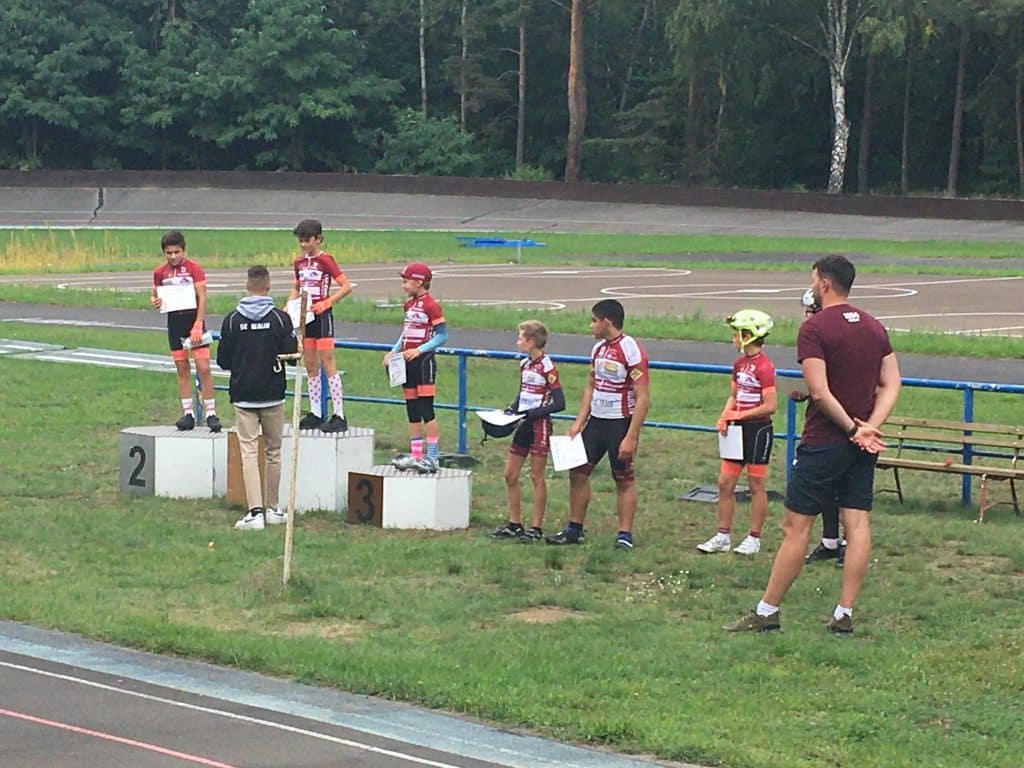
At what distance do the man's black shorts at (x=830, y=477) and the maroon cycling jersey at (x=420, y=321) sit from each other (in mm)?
4906

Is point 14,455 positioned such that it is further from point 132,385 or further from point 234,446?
point 132,385

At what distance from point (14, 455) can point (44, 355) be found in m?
8.10

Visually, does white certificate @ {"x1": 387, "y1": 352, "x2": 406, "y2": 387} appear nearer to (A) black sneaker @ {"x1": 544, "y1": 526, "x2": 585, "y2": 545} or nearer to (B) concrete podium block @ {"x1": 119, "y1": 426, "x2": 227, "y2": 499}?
(B) concrete podium block @ {"x1": 119, "y1": 426, "x2": 227, "y2": 499}

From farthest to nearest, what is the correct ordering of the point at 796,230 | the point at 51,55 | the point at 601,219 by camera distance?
the point at 51,55 < the point at 601,219 < the point at 796,230

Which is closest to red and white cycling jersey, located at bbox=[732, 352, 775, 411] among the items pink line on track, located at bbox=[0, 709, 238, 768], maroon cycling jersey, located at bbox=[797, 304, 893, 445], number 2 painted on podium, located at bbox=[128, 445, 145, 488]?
maroon cycling jersey, located at bbox=[797, 304, 893, 445]

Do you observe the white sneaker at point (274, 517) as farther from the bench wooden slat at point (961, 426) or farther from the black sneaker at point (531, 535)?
the bench wooden slat at point (961, 426)

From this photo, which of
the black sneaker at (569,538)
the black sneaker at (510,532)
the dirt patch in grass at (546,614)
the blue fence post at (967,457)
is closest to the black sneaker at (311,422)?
the black sneaker at (510,532)

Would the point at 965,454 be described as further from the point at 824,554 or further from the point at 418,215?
the point at 418,215

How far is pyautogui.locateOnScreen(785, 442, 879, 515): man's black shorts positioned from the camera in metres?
8.83

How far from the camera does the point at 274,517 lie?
485 inches

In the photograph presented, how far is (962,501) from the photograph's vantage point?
44.3 ft

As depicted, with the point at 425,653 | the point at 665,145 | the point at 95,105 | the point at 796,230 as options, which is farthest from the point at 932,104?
the point at 425,653

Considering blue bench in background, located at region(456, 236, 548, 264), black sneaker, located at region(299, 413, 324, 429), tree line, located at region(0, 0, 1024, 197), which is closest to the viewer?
black sneaker, located at region(299, 413, 324, 429)

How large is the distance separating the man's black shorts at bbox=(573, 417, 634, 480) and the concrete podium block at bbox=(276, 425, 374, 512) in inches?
88.9
